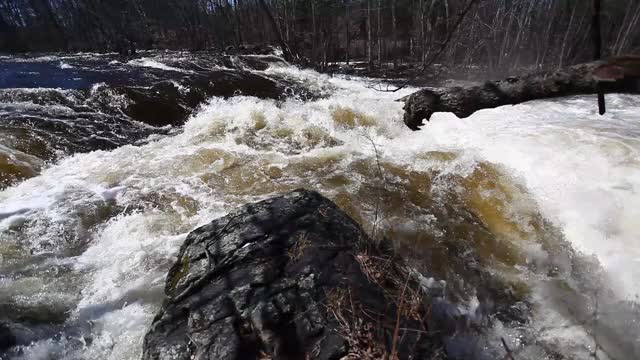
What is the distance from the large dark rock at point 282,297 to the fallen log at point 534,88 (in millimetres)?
1075

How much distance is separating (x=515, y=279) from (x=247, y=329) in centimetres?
275

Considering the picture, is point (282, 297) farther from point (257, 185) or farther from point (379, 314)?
point (257, 185)

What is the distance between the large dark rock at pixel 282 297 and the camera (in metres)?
2.25

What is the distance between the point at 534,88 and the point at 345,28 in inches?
976

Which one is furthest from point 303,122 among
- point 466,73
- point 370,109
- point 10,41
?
point 10,41

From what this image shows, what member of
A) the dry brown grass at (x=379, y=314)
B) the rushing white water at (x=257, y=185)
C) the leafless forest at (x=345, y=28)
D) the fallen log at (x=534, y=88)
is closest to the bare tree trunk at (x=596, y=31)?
the fallen log at (x=534, y=88)

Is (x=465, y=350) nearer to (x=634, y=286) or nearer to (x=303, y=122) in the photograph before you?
(x=634, y=286)

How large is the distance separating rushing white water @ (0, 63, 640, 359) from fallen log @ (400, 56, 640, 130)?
93.0 inches

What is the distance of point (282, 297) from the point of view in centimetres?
254

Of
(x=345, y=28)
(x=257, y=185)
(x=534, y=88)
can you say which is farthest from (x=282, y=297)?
(x=345, y=28)

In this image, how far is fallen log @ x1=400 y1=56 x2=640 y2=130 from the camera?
1.26 meters

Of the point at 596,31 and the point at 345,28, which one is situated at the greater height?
the point at 345,28

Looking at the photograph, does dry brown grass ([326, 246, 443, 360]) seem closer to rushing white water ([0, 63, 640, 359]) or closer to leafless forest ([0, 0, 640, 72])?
rushing white water ([0, 63, 640, 359])

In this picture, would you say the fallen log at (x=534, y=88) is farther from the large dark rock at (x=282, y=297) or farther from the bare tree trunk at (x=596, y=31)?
the large dark rock at (x=282, y=297)
